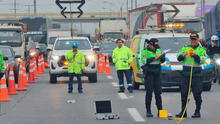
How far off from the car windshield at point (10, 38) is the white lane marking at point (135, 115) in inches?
788

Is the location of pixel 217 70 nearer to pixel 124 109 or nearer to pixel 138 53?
pixel 138 53

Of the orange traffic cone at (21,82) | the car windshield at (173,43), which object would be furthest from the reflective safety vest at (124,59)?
the orange traffic cone at (21,82)

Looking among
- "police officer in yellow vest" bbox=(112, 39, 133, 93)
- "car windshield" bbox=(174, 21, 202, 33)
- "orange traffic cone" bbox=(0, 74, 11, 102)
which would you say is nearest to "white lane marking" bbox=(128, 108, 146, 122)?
"orange traffic cone" bbox=(0, 74, 11, 102)

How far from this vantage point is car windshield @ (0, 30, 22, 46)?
1489 inches

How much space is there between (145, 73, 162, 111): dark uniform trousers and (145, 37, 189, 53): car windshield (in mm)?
7826

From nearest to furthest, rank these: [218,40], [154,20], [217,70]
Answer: [217,70] < [218,40] < [154,20]

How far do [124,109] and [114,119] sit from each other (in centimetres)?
243

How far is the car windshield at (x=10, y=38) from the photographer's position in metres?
37.8

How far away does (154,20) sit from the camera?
49344mm

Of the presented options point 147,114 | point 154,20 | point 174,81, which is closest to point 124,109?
point 147,114

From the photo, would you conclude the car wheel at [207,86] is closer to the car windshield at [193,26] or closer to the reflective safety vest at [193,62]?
the reflective safety vest at [193,62]

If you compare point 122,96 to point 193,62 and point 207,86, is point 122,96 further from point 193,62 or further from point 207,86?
point 193,62

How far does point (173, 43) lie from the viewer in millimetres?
24734

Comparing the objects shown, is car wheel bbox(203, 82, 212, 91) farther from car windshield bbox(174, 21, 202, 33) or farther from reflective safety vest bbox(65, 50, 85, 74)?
car windshield bbox(174, 21, 202, 33)
